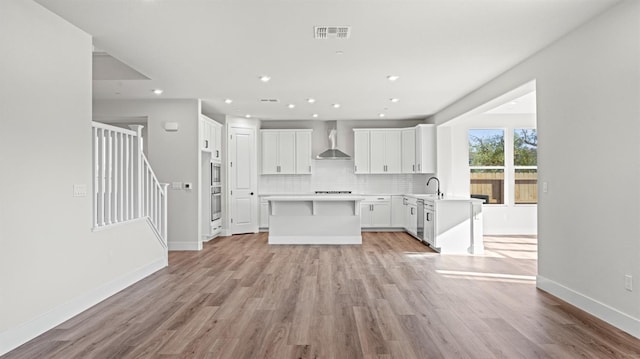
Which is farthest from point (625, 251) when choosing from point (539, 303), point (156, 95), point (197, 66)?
point (156, 95)

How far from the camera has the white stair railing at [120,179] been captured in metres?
4.20

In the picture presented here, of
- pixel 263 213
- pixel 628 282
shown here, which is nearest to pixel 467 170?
pixel 263 213

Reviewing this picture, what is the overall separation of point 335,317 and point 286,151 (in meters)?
6.44

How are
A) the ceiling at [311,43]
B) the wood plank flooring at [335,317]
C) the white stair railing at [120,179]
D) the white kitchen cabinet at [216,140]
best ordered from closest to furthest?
the wood plank flooring at [335,317], the ceiling at [311,43], the white stair railing at [120,179], the white kitchen cabinet at [216,140]

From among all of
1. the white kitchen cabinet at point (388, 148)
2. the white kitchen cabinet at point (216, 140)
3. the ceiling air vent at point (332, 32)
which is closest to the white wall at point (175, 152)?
the white kitchen cabinet at point (216, 140)

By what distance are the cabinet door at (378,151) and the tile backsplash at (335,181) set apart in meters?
0.39

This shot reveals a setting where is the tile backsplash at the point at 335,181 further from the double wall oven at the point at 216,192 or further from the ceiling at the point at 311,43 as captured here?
the ceiling at the point at 311,43

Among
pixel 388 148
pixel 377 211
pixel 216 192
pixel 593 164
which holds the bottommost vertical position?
pixel 377 211

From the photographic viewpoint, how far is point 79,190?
12.2ft

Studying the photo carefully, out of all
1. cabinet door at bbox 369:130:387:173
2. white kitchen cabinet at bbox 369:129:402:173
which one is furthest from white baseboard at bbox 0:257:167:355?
white kitchen cabinet at bbox 369:129:402:173

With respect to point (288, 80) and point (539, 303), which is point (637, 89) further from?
point (288, 80)

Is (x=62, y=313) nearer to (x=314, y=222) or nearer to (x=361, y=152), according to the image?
(x=314, y=222)

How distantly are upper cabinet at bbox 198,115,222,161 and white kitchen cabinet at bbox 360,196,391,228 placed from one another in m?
3.56

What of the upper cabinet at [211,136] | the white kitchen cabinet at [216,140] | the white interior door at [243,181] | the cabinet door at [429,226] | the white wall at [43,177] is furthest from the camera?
the white interior door at [243,181]
